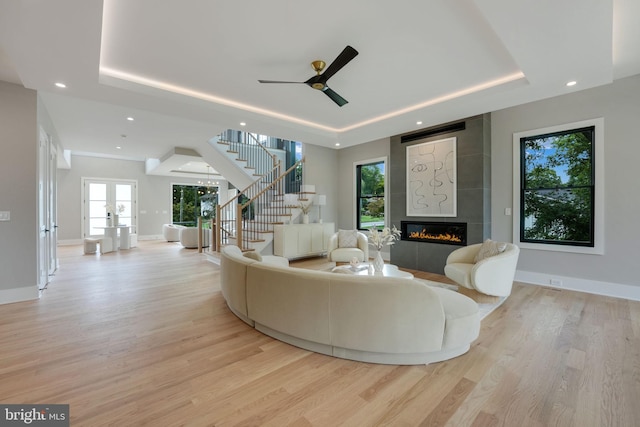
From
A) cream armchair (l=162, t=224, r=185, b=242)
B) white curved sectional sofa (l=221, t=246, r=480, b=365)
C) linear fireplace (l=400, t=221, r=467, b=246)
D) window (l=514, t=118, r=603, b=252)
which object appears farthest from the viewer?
cream armchair (l=162, t=224, r=185, b=242)

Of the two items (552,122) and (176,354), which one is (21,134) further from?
(552,122)

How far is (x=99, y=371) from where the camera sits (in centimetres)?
212

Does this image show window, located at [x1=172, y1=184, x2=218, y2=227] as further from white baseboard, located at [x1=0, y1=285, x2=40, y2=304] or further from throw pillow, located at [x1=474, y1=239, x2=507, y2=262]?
throw pillow, located at [x1=474, y1=239, x2=507, y2=262]

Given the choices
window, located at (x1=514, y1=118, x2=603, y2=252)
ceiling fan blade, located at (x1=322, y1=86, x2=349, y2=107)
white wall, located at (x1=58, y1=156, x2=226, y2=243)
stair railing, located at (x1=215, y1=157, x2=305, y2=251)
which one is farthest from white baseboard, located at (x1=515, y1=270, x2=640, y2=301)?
white wall, located at (x1=58, y1=156, x2=226, y2=243)

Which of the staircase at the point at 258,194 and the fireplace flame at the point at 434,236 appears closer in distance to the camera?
the fireplace flame at the point at 434,236

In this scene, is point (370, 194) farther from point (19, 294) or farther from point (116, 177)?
point (116, 177)

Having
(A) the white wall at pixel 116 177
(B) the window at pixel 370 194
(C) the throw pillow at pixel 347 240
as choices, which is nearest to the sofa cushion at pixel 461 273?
(C) the throw pillow at pixel 347 240

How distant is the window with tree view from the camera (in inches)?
163

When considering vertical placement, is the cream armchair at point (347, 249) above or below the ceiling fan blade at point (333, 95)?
below

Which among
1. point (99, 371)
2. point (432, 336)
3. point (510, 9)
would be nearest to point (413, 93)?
point (510, 9)

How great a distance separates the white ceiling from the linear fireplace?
2.09 meters

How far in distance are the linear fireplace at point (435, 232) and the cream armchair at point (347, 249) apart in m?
0.98

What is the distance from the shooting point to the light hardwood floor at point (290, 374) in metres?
1.70

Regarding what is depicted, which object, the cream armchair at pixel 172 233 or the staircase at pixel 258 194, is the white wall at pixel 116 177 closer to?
the cream armchair at pixel 172 233
